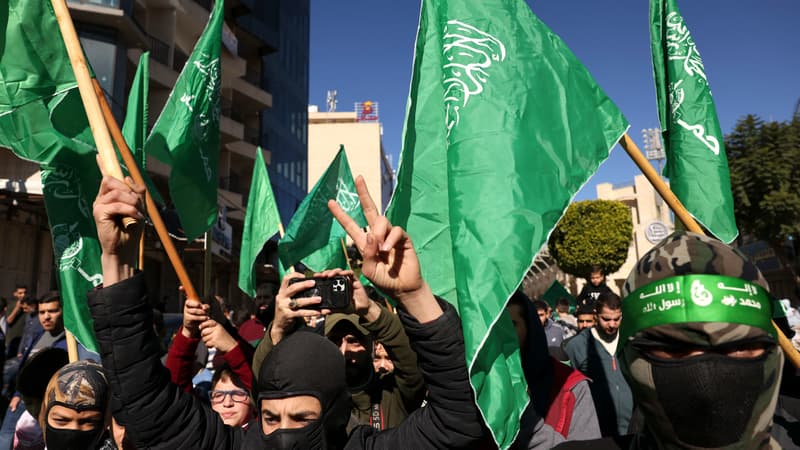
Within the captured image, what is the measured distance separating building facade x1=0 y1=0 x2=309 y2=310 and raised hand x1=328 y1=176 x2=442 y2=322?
3.21 meters

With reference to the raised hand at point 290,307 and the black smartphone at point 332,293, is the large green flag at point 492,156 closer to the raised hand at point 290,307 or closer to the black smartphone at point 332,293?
the black smartphone at point 332,293

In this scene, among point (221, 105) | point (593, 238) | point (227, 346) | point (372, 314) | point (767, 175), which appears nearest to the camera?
point (372, 314)

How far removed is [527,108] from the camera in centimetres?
259

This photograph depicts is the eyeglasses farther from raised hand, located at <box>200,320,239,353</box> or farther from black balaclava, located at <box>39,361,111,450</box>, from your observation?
black balaclava, located at <box>39,361,111,450</box>

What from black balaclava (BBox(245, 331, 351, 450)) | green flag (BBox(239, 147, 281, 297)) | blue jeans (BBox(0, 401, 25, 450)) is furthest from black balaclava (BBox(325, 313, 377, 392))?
green flag (BBox(239, 147, 281, 297))

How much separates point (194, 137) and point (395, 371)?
261cm

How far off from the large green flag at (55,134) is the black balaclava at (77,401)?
1077 mm

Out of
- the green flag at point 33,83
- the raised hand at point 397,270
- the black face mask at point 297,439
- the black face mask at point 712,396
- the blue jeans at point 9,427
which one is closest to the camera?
the black face mask at point 712,396

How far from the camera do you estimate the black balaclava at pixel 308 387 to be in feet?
6.46

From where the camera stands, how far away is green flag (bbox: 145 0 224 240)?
14.1ft

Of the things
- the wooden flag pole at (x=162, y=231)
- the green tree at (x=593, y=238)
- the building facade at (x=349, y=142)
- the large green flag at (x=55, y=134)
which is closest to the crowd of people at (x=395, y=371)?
the wooden flag pole at (x=162, y=231)

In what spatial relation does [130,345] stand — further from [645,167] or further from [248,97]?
[248,97]

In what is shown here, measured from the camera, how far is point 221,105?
22.5m

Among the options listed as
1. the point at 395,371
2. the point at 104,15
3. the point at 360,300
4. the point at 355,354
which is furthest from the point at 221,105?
the point at 360,300
